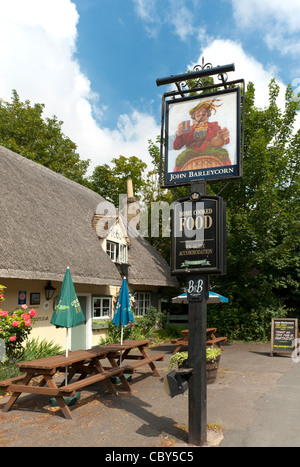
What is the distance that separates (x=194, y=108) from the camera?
5.99 metres

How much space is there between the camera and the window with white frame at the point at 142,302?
1786 centimetres

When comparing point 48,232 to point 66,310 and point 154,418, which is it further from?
point 154,418

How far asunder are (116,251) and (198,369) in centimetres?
1205

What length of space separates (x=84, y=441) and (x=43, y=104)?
2748 centimetres

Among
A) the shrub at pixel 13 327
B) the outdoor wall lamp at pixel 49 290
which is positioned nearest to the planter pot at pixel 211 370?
the shrub at pixel 13 327

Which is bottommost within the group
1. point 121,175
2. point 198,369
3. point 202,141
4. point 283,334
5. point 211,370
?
point 211,370

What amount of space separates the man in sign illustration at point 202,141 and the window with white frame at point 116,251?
33.7 feet

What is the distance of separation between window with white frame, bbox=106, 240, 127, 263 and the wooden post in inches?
430

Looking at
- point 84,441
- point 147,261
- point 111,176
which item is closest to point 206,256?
point 84,441

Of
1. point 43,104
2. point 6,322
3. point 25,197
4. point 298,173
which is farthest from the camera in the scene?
point 43,104

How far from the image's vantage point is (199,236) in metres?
5.33

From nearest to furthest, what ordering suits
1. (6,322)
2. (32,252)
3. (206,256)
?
(206,256) → (6,322) → (32,252)

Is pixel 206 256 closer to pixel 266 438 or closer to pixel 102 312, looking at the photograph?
pixel 266 438

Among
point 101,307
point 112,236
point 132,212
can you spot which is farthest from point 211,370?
point 132,212
